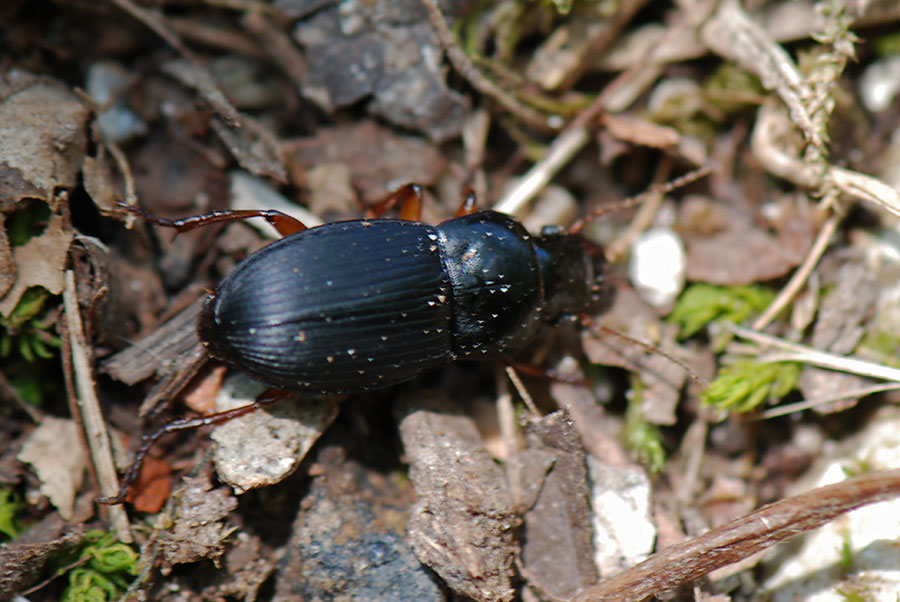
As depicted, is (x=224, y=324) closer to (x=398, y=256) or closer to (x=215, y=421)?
(x=215, y=421)

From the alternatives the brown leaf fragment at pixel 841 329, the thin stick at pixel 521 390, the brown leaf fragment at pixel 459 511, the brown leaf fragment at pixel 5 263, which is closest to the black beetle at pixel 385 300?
the thin stick at pixel 521 390

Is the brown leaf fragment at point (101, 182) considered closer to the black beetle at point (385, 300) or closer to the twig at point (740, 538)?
the black beetle at point (385, 300)

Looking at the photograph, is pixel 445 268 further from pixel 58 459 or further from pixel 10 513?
pixel 10 513

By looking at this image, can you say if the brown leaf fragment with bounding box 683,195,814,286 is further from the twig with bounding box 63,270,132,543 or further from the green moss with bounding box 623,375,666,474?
the twig with bounding box 63,270,132,543

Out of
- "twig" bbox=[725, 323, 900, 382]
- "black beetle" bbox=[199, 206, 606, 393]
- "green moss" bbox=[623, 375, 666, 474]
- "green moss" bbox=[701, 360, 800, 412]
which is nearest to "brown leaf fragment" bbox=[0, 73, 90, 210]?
"black beetle" bbox=[199, 206, 606, 393]

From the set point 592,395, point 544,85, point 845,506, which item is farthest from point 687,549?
point 544,85

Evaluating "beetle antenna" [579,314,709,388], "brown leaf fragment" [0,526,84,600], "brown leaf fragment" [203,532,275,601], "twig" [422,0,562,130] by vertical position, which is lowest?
"brown leaf fragment" [203,532,275,601]
